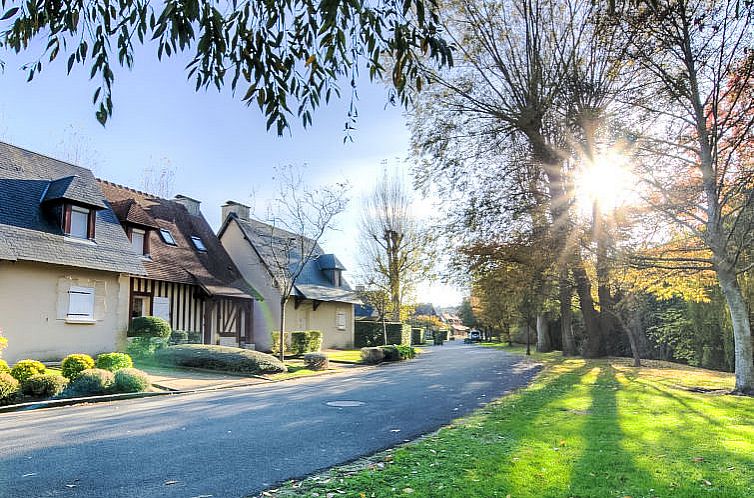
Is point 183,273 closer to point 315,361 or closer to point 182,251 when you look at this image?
point 182,251

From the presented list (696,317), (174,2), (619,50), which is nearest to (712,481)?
(174,2)

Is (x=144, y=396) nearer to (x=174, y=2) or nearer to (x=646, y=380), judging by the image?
(x=174, y=2)

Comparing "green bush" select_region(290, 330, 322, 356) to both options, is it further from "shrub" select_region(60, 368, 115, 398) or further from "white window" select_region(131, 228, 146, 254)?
"shrub" select_region(60, 368, 115, 398)

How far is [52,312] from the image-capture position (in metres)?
15.0

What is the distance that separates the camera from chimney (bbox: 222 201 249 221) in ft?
90.3

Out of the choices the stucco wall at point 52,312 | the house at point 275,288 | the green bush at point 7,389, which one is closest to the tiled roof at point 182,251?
the house at point 275,288

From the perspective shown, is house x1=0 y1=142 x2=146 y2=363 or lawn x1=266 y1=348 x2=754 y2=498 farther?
house x1=0 y1=142 x2=146 y2=363

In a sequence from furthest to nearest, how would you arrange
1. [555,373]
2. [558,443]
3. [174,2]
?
[555,373], [558,443], [174,2]

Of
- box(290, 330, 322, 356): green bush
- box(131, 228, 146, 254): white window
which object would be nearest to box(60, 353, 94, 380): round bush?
box(131, 228, 146, 254): white window

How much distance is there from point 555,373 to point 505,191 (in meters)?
7.27

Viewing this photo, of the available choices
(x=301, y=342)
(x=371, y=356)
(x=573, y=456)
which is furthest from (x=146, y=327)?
(x=573, y=456)

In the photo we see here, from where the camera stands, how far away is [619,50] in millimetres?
13359

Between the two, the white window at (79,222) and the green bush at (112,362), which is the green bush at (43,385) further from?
the white window at (79,222)

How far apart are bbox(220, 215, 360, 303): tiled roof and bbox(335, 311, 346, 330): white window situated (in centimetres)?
105
